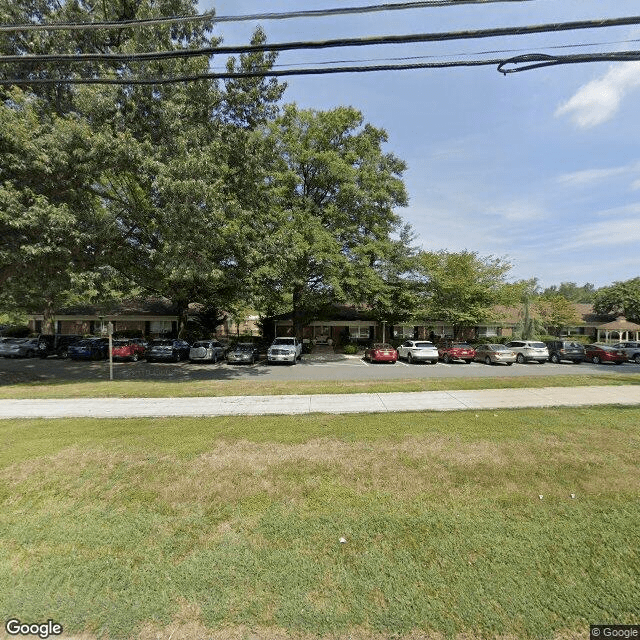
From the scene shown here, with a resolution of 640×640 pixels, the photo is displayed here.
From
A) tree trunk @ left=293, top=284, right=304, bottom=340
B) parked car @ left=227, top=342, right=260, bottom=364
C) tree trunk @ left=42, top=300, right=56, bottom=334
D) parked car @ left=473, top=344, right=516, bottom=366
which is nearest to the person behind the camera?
parked car @ left=473, top=344, right=516, bottom=366

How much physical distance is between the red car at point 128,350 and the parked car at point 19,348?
7.58 meters

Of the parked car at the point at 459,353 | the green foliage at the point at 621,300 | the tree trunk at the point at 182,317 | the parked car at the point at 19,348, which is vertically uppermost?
the green foliage at the point at 621,300

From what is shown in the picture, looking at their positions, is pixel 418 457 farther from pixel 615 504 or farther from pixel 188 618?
pixel 188 618

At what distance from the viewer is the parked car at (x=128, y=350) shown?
934 inches

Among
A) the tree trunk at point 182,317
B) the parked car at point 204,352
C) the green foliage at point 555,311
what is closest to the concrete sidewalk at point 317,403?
the parked car at point 204,352

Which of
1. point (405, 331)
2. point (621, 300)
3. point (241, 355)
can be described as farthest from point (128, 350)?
point (621, 300)

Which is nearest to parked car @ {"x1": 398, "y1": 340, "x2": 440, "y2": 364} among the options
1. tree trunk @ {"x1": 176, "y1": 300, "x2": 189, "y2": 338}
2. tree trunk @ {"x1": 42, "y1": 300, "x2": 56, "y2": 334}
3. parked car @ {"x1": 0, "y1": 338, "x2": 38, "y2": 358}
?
tree trunk @ {"x1": 176, "y1": 300, "x2": 189, "y2": 338}

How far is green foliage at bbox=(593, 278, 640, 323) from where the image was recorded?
50375 mm

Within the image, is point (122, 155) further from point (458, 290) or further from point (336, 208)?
point (458, 290)

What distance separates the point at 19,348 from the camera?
1026 inches

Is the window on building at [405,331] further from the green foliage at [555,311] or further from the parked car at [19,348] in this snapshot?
the parked car at [19,348]

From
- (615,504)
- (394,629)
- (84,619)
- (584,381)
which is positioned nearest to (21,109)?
(84,619)

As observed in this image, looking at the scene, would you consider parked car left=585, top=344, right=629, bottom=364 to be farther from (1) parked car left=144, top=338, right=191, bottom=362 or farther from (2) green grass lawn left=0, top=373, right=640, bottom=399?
(1) parked car left=144, top=338, right=191, bottom=362

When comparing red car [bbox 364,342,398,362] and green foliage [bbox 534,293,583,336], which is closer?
red car [bbox 364,342,398,362]
